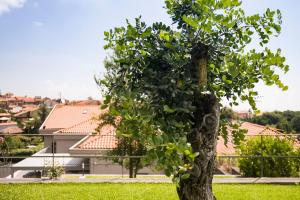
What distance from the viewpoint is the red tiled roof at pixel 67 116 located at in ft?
128

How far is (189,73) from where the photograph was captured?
2834mm

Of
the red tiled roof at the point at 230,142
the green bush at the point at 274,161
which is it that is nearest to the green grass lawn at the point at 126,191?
the red tiled roof at the point at 230,142

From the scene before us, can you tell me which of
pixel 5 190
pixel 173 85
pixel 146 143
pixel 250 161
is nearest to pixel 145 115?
pixel 146 143

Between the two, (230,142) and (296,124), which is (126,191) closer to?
(230,142)

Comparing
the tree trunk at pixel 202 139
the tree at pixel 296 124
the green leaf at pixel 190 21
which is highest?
the green leaf at pixel 190 21

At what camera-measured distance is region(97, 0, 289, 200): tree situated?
8.21 ft

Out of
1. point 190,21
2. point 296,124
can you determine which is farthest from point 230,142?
point 296,124

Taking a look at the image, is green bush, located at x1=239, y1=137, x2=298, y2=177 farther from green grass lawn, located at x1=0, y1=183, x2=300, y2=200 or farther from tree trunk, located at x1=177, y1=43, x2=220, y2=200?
tree trunk, located at x1=177, y1=43, x2=220, y2=200

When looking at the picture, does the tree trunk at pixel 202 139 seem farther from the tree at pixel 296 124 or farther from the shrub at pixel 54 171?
the tree at pixel 296 124

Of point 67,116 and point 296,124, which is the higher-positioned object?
point 67,116

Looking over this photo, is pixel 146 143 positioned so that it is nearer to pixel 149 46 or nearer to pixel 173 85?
pixel 173 85

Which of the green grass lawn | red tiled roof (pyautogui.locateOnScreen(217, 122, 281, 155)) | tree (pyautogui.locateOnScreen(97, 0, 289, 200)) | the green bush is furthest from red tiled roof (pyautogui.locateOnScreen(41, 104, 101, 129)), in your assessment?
tree (pyautogui.locateOnScreen(97, 0, 289, 200))

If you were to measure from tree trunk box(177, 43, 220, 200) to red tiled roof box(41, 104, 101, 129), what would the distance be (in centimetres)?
3593

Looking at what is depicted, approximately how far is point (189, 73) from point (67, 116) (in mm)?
39906
